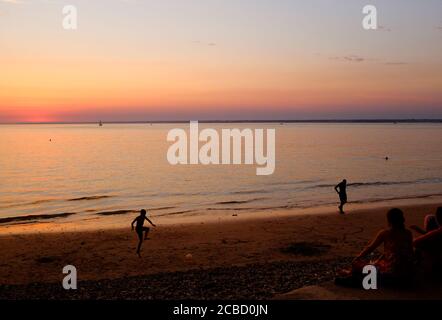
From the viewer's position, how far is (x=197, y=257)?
51.0 ft

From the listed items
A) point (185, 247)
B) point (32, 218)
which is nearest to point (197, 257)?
point (185, 247)

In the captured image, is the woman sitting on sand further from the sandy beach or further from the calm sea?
the calm sea

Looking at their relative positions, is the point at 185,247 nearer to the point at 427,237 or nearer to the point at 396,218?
the point at 427,237

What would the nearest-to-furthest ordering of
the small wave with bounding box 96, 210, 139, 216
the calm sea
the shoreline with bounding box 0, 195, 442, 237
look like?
1. the shoreline with bounding box 0, 195, 442, 237
2. the small wave with bounding box 96, 210, 139, 216
3. the calm sea

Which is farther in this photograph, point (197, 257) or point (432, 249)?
point (197, 257)

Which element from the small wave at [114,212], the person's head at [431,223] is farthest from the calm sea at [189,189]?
the person's head at [431,223]

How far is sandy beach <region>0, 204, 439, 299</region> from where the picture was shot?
10.6 m

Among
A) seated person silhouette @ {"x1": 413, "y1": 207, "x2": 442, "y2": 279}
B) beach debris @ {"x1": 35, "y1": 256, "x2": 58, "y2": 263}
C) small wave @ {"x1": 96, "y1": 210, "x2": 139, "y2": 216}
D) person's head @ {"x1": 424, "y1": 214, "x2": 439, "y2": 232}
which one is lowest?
beach debris @ {"x1": 35, "y1": 256, "x2": 58, "y2": 263}

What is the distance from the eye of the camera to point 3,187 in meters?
39.4

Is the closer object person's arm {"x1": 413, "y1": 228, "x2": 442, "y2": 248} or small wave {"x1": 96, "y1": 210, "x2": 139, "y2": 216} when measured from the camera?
person's arm {"x1": 413, "y1": 228, "x2": 442, "y2": 248}

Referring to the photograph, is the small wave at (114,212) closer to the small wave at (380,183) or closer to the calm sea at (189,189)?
the calm sea at (189,189)

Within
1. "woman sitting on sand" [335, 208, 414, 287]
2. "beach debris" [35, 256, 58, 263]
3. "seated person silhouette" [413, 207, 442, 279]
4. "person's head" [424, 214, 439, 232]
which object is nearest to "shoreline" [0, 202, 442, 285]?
"beach debris" [35, 256, 58, 263]

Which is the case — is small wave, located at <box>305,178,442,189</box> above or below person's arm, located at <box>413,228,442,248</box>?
above
